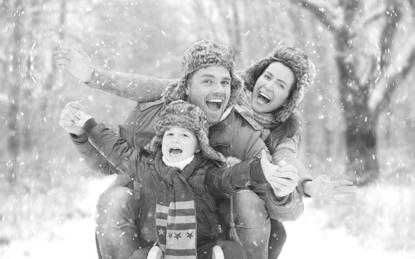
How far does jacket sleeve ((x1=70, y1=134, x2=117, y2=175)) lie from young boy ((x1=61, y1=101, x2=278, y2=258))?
0.09 metres

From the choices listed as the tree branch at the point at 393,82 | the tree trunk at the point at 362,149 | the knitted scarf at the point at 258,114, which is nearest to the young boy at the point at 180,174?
the knitted scarf at the point at 258,114

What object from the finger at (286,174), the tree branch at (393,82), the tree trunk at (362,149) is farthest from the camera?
the tree trunk at (362,149)

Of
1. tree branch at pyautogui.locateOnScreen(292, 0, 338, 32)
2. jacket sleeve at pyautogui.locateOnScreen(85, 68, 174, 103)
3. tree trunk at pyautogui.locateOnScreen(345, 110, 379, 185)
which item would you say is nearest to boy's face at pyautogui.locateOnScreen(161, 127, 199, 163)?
jacket sleeve at pyautogui.locateOnScreen(85, 68, 174, 103)

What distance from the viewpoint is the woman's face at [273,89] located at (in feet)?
7.54

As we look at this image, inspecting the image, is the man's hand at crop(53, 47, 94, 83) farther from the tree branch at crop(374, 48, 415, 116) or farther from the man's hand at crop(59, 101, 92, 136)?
the tree branch at crop(374, 48, 415, 116)

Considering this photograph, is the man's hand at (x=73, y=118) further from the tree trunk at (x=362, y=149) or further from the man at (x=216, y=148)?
the tree trunk at (x=362, y=149)

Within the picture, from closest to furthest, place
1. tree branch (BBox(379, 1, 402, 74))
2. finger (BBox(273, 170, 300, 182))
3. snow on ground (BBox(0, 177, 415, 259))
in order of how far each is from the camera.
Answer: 1. finger (BBox(273, 170, 300, 182))
2. snow on ground (BBox(0, 177, 415, 259))
3. tree branch (BBox(379, 1, 402, 74))

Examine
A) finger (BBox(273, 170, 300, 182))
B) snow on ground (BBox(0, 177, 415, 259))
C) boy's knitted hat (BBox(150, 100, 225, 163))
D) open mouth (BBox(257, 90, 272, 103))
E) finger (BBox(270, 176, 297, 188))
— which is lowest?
snow on ground (BBox(0, 177, 415, 259))

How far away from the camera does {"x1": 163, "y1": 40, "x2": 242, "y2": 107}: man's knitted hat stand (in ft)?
6.75

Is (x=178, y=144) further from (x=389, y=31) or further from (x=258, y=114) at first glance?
(x=389, y=31)

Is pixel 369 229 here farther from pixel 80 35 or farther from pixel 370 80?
pixel 80 35

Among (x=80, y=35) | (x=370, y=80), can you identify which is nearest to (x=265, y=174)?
(x=370, y=80)

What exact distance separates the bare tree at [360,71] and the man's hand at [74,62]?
4.78m

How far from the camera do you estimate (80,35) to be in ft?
33.1
